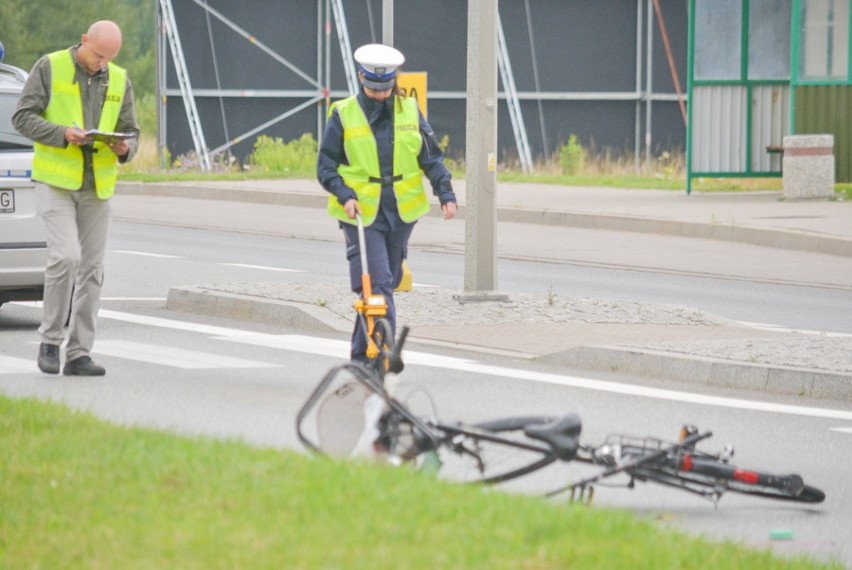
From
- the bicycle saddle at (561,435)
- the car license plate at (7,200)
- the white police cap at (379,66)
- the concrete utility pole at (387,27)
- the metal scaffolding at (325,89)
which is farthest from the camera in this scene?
the metal scaffolding at (325,89)

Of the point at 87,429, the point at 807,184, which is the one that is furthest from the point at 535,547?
the point at 807,184

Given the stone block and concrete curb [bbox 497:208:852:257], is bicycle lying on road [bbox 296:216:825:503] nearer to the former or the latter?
concrete curb [bbox 497:208:852:257]

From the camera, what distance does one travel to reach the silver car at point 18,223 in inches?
492

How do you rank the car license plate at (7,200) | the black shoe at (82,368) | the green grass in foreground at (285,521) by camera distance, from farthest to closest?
the car license plate at (7,200), the black shoe at (82,368), the green grass in foreground at (285,521)

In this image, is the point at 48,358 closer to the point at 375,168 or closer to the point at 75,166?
the point at 75,166

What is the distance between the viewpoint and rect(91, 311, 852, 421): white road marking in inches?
386

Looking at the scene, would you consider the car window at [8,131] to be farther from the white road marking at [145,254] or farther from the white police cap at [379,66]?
the white road marking at [145,254]

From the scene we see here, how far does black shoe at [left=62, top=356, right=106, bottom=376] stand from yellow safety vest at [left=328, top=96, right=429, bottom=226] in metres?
1.82

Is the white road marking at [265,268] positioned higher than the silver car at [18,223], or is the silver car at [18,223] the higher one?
the silver car at [18,223]

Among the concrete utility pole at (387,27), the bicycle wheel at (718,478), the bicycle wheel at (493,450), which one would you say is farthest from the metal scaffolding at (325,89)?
the bicycle wheel at (493,450)

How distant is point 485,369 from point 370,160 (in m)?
1.93

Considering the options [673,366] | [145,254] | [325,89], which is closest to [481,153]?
→ [673,366]

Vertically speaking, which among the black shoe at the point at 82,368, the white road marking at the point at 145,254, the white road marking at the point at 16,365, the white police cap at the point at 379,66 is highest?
the white police cap at the point at 379,66

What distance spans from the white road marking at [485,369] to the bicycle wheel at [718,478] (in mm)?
2401
